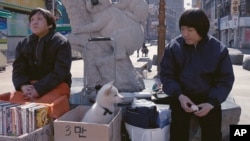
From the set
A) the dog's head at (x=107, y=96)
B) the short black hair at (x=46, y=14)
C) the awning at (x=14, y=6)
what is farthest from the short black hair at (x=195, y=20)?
the awning at (x=14, y=6)

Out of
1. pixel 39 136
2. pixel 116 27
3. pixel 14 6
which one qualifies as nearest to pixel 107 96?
pixel 39 136

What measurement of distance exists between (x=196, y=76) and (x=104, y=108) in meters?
0.97

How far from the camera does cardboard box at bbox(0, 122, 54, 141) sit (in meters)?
2.57

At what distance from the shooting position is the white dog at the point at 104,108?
3.06 metres

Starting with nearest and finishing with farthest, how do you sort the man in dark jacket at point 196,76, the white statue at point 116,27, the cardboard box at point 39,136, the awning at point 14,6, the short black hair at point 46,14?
1. the cardboard box at point 39,136
2. the man in dark jacket at point 196,76
3. the short black hair at point 46,14
4. the white statue at point 116,27
5. the awning at point 14,6

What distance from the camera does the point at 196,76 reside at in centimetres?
276

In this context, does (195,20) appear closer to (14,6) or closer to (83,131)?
(83,131)

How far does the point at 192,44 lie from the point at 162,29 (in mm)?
8505

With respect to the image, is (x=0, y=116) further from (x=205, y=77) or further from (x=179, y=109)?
(x=205, y=77)

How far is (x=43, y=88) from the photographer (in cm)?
327

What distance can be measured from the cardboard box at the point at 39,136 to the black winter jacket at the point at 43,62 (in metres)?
0.49

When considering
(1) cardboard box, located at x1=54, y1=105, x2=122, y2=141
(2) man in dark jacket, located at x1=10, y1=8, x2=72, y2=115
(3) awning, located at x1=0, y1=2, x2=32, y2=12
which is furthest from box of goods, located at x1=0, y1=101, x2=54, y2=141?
(3) awning, located at x1=0, y1=2, x2=32, y2=12

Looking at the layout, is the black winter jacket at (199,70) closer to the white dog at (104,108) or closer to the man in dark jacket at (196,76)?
the man in dark jacket at (196,76)

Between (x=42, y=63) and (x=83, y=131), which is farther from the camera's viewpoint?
(x=42, y=63)
